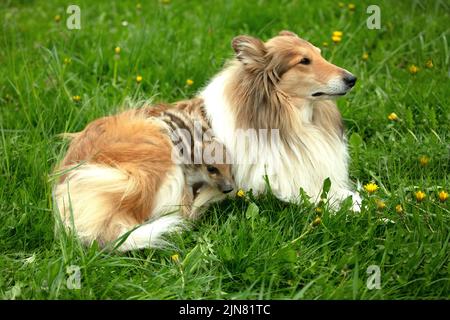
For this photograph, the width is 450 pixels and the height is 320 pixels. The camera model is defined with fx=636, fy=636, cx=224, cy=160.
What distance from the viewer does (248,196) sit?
428 cm

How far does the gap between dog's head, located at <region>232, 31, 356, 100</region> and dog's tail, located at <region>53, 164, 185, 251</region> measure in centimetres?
106

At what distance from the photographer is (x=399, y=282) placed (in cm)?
349

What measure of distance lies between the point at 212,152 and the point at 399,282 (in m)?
1.50

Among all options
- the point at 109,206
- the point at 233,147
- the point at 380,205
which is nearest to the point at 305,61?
the point at 233,147

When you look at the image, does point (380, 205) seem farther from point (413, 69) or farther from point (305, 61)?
point (413, 69)

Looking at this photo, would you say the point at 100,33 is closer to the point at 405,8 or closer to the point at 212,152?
the point at 212,152

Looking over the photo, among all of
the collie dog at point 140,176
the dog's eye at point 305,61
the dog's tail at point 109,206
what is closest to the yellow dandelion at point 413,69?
the dog's eye at point 305,61

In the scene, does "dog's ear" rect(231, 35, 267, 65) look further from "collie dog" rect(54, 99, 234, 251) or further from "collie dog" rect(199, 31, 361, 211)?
"collie dog" rect(54, 99, 234, 251)

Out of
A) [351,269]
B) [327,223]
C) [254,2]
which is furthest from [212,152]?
[254,2]

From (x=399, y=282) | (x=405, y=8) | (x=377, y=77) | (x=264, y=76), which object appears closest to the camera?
(x=399, y=282)

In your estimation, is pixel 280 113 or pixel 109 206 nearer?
pixel 109 206

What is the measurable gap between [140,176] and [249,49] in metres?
1.11

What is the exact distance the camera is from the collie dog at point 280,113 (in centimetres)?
423

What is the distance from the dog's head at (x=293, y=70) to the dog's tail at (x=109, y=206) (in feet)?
3.47
